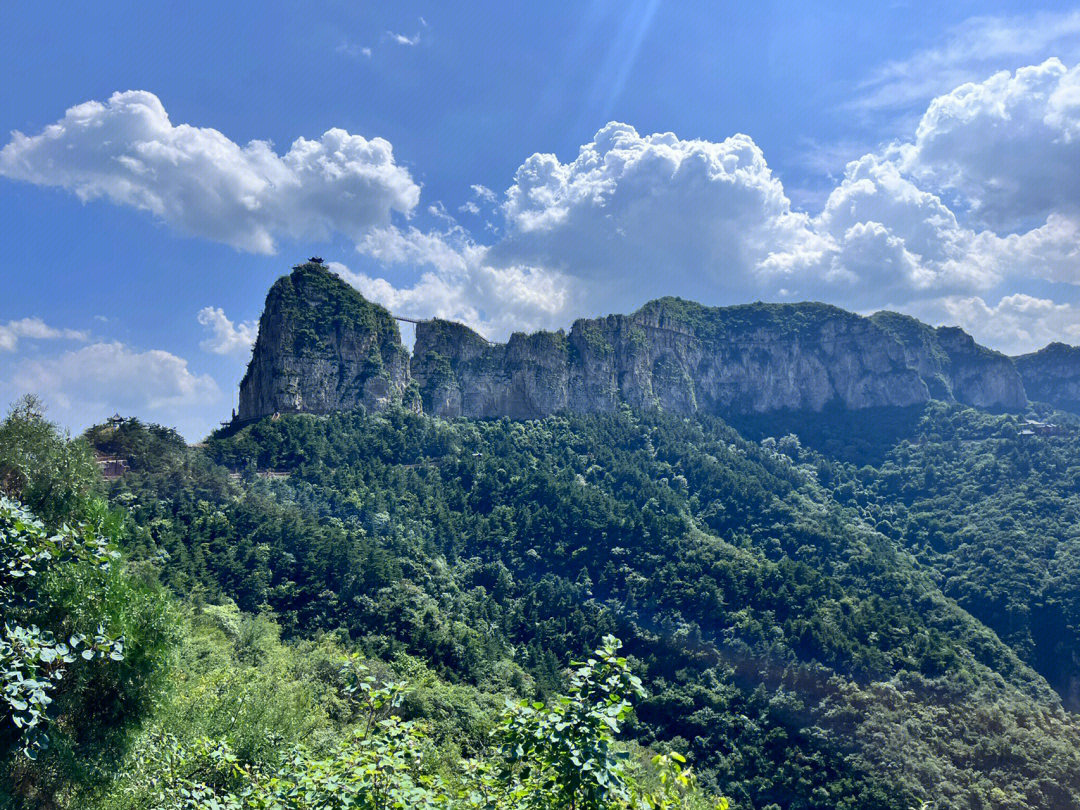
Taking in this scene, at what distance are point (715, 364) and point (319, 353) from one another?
96.1m

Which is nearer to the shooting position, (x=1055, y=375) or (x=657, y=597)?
(x=657, y=597)

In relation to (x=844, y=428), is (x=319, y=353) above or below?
below

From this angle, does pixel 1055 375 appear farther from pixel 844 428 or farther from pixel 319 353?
pixel 319 353

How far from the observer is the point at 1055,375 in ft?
573

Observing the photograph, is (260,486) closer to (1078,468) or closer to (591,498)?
(591,498)

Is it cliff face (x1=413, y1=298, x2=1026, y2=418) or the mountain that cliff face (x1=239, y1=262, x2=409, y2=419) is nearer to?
the mountain

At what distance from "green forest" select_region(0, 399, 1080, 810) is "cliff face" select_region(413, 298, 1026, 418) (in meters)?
9.89

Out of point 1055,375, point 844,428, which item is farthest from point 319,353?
point 1055,375

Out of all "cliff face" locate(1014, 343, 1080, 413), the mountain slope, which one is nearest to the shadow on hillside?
the mountain slope

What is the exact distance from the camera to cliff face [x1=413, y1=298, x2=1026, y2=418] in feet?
391

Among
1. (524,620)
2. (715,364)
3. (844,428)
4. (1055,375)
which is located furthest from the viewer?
(1055,375)

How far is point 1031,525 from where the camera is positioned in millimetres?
86062

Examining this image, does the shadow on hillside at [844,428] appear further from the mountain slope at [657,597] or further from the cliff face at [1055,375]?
the cliff face at [1055,375]

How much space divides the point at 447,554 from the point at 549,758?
68.3m
